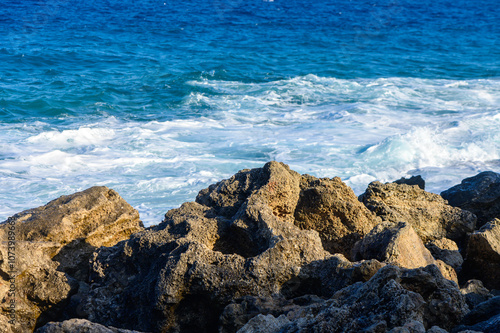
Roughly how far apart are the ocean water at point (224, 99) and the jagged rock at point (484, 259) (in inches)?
165

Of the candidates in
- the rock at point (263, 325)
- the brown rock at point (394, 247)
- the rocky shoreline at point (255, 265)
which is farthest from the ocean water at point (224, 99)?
the rock at point (263, 325)

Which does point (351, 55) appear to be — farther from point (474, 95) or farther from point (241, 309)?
point (241, 309)

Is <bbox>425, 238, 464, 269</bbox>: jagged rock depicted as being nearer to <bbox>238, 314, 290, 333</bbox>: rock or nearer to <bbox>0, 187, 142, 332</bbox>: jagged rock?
<bbox>238, 314, 290, 333</bbox>: rock

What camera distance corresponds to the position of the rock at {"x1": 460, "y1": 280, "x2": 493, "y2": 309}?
122 inches

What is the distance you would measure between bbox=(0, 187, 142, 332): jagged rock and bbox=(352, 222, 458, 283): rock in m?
1.98

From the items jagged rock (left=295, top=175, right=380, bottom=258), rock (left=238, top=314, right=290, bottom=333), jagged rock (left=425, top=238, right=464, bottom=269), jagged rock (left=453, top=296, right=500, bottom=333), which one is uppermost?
jagged rock (left=295, top=175, right=380, bottom=258)

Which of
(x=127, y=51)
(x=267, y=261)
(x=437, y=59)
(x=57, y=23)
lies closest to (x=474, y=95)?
A: (x=437, y=59)

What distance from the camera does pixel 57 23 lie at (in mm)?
24078

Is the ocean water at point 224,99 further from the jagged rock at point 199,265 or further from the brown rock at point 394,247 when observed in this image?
the brown rock at point 394,247

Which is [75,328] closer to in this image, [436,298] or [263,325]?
[263,325]

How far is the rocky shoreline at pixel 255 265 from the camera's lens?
2.53m

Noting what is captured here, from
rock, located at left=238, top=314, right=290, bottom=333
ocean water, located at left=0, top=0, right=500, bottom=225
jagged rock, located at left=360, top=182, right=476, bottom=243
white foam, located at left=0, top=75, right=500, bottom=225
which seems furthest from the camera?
ocean water, located at left=0, top=0, right=500, bottom=225

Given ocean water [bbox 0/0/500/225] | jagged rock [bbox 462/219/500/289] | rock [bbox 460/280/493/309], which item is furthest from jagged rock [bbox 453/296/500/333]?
ocean water [bbox 0/0/500/225]

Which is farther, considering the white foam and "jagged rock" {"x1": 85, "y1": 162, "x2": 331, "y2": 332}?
the white foam
